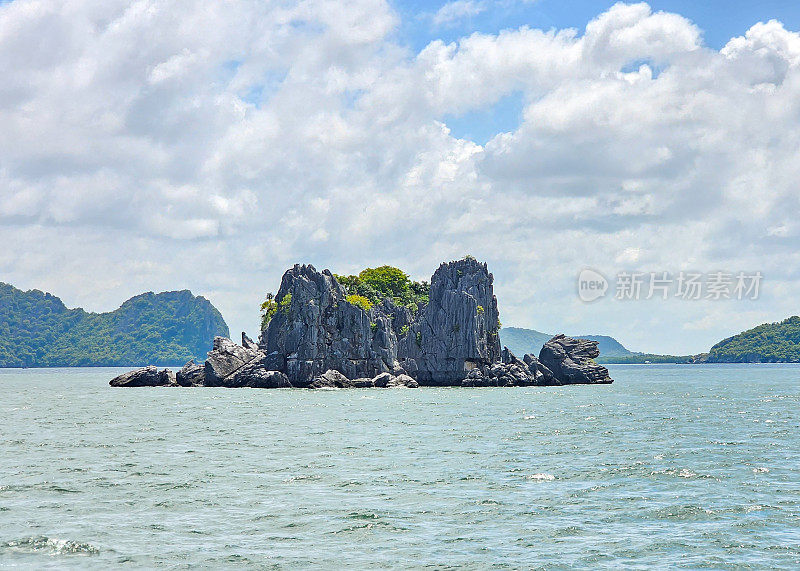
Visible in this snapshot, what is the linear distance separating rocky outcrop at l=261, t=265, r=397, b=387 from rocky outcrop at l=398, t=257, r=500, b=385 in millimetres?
6832

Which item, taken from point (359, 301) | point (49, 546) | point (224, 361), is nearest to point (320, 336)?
point (359, 301)

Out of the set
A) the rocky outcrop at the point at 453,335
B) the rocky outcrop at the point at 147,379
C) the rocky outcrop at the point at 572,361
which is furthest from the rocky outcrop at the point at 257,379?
the rocky outcrop at the point at 572,361

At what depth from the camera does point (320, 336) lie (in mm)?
130750

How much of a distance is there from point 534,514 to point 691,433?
3285cm

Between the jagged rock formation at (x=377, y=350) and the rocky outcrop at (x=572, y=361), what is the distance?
20 cm

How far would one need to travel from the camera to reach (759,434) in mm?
55156

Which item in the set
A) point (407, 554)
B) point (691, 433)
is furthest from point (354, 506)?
→ point (691, 433)

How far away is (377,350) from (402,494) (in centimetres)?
10466

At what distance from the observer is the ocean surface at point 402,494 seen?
2306 centimetres

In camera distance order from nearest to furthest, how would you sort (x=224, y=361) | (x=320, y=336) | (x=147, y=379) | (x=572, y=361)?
(x=320, y=336) < (x=224, y=361) < (x=147, y=379) < (x=572, y=361)

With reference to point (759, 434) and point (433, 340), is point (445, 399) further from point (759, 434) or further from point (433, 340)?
point (759, 434)

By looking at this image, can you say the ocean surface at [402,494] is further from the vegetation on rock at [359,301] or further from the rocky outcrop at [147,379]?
the rocky outcrop at [147,379]

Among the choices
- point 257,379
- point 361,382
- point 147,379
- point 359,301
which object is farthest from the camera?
point 359,301

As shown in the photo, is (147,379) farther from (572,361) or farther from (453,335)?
(572,361)
